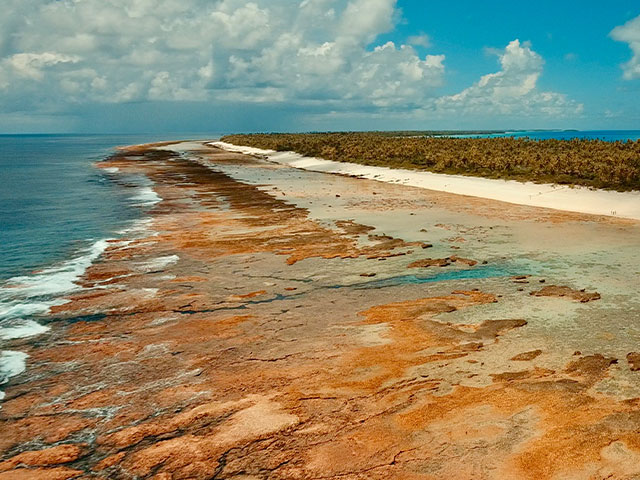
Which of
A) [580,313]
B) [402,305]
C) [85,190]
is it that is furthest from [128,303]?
[85,190]

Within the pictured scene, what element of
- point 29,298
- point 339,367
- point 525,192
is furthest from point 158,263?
point 525,192

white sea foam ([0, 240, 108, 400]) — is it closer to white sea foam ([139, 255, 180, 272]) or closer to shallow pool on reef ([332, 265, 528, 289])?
white sea foam ([139, 255, 180, 272])

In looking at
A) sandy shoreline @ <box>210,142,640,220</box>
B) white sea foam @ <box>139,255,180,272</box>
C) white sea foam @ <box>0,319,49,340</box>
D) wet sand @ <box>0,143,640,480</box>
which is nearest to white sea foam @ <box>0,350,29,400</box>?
wet sand @ <box>0,143,640,480</box>

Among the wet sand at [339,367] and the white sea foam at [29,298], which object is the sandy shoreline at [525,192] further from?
the white sea foam at [29,298]

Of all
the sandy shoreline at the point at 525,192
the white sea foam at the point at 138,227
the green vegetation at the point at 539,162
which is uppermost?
the green vegetation at the point at 539,162

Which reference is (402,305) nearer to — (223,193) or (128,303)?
(128,303)

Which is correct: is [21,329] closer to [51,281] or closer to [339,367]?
[51,281]

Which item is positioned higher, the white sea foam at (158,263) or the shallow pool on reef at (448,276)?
the shallow pool on reef at (448,276)

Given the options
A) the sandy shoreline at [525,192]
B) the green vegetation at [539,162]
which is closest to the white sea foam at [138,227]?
the sandy shoreline at [525,192]
